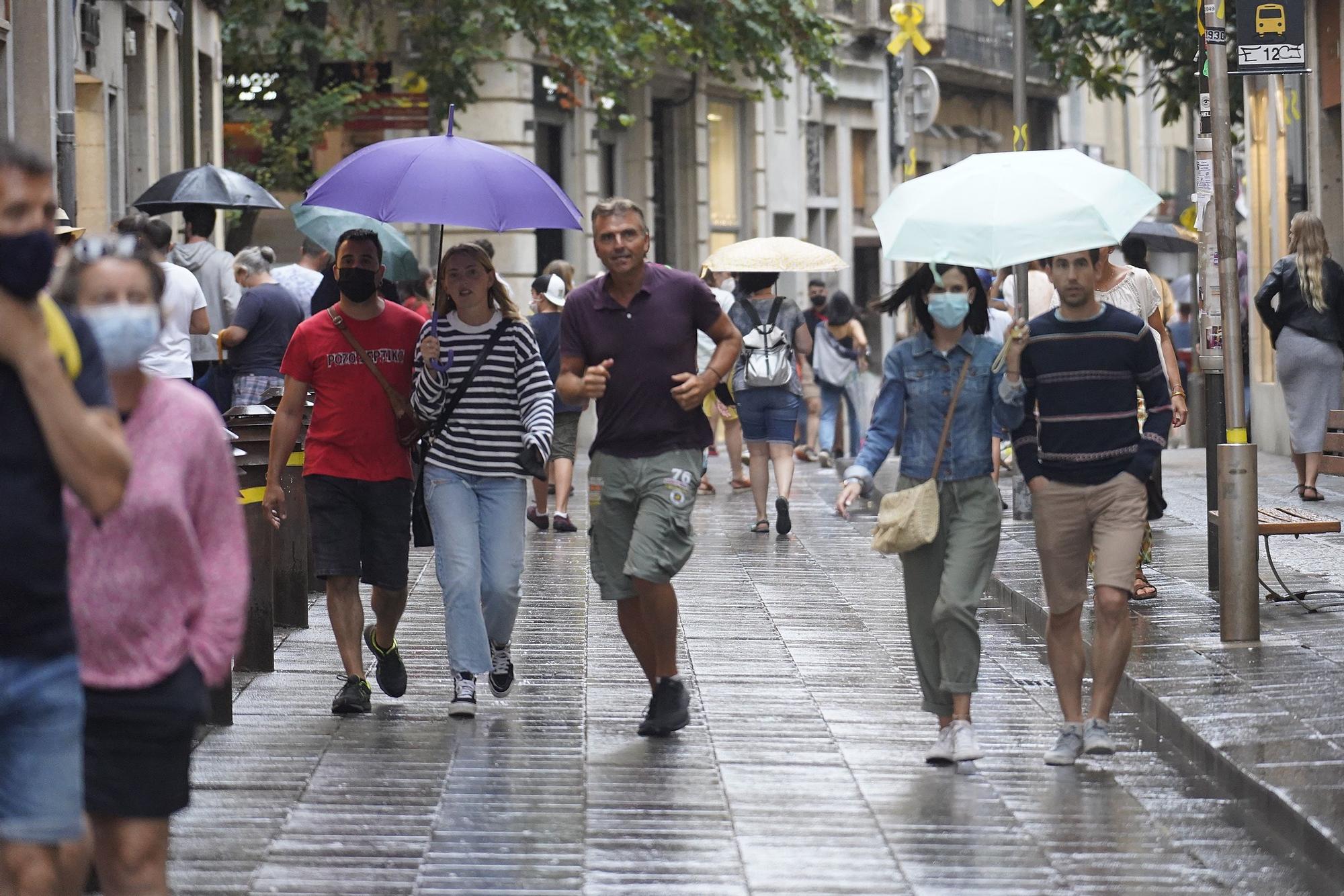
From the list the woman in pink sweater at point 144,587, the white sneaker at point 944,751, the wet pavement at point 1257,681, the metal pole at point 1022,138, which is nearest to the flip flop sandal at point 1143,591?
the wet pavement at point 1257,681

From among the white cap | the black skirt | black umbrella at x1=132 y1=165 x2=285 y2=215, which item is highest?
black umbrella at x1=132 y1=165 x2=285 y2=215

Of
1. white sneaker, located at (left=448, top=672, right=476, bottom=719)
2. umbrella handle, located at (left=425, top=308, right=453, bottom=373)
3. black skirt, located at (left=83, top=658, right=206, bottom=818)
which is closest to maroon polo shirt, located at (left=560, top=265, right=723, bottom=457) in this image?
umbrella handle, located at (left=425, top=308, right=453, bottom=373)

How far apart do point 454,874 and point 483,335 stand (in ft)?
9.66

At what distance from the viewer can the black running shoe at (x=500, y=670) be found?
8.93 metres

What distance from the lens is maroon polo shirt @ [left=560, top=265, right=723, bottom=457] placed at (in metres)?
8.13

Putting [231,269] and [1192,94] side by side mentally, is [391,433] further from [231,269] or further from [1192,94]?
[1192,94]

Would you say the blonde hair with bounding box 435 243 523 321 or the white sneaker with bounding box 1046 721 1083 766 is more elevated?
the blonde hair with bounding box 435 243 523 321

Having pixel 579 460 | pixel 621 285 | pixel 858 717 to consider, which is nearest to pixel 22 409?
pixel 621 285

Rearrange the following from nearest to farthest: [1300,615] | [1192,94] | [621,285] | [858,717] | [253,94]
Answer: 1. [621,285]
2. [858,717]
3. [1300,615]
4. [1192,94]
5. [253,94]

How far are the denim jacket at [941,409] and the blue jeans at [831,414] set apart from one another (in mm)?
14453

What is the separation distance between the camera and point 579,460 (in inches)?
1007

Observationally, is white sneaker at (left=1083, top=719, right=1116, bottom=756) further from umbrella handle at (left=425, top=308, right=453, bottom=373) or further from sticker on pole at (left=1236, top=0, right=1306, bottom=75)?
sticker on pole at (left=1236, top=0, right=1306, bottom=75)

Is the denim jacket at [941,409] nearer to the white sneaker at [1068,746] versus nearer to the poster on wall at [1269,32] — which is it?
the white sneaker at [1068,746]

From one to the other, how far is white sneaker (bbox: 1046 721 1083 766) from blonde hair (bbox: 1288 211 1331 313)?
8.24 m
